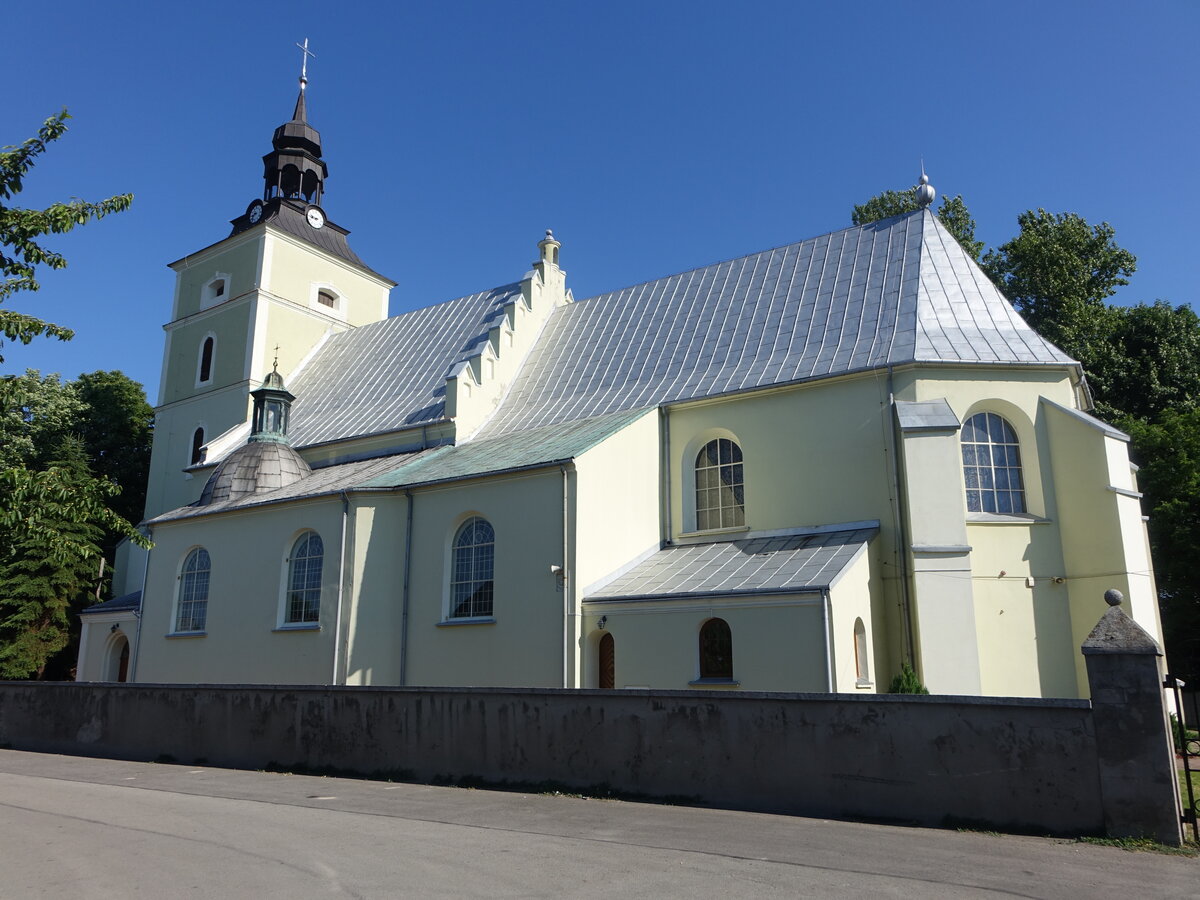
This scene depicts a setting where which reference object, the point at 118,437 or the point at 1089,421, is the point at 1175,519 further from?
the point at 118,437

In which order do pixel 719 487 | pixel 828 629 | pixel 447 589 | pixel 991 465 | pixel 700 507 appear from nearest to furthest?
1. pixel 828 629
2. pixel 991 465
3. pixel 447 589
4. pixel 719 487
5. pixel 700 507

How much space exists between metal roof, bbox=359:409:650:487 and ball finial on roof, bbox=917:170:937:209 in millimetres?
8357

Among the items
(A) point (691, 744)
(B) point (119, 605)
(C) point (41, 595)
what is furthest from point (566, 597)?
(C) point (41, 595)

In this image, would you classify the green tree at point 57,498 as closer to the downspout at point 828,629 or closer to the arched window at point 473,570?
the arched window at point 473,570

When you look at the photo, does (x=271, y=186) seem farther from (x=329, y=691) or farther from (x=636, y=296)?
(x=329, y=691)

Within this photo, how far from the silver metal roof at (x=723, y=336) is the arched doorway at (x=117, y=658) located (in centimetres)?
793

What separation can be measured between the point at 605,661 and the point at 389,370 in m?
13.8

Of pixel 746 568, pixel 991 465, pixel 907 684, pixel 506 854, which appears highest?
pixel 991 465

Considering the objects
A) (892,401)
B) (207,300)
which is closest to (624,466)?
(892,401)

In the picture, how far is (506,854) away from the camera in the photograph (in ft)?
26.2

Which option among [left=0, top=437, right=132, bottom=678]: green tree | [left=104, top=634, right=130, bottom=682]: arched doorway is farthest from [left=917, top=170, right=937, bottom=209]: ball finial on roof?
[left=104, top=634, right=130, bottom=682]: arched doorway

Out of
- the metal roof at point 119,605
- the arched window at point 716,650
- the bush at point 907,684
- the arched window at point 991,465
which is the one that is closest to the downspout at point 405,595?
the arched window at point 716,650

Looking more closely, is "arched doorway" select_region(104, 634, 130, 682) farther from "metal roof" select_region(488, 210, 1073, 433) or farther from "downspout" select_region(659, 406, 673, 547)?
"downspout" select_region(659, 406, 673, 547)

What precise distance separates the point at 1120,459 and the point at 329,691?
14327 mm
